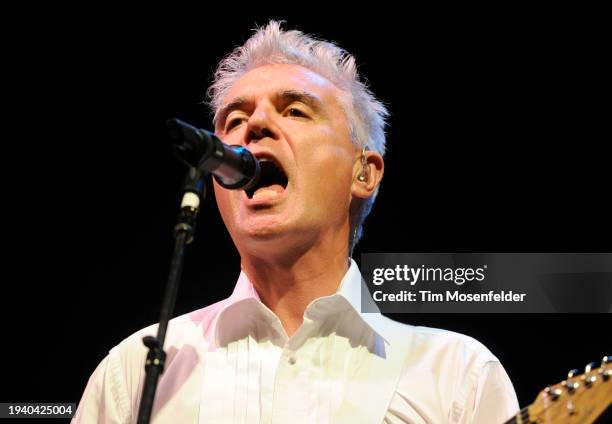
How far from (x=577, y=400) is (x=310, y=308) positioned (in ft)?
2.74

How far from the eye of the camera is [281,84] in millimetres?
2436

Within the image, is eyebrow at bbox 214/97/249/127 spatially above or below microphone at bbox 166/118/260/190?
above

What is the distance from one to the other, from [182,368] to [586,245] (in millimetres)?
1558

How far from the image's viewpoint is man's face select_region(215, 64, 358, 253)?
2248mm

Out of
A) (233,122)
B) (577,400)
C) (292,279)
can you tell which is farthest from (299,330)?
(577,400)

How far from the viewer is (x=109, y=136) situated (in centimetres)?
332

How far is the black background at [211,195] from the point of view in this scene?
2.96 meters

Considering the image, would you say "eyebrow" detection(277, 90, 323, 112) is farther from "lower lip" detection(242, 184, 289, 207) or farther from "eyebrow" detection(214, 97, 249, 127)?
"lower lip" detection(242, 184, 289, 207)

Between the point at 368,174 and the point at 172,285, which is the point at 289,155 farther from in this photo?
the point at 172,285

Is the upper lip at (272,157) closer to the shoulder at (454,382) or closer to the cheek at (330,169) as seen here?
the cheek at (330,169)

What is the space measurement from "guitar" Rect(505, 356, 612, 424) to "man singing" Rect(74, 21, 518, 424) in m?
0.47

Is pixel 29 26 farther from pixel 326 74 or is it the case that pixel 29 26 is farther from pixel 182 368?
pixel 182 368

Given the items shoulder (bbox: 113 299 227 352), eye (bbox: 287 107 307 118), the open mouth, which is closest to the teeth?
the open mouth

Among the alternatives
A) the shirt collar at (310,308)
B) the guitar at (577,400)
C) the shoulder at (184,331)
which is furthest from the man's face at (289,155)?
the guitar at (577,400)
